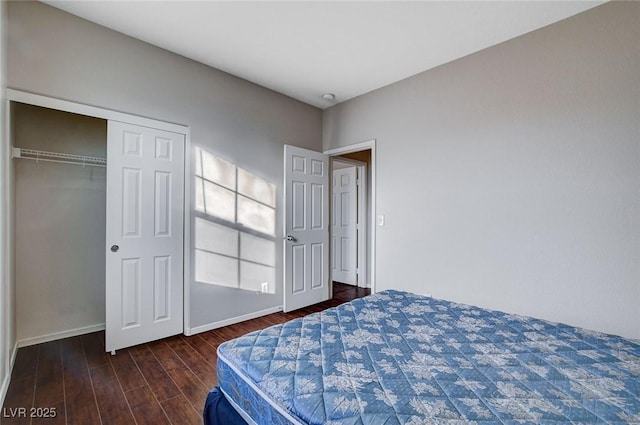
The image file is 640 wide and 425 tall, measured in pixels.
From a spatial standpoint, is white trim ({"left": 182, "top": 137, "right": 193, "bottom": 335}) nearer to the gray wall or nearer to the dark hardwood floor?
the dark hardwood floor

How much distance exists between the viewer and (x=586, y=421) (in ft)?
3.02

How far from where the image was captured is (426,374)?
118 centimetres

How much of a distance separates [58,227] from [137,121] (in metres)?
1.32

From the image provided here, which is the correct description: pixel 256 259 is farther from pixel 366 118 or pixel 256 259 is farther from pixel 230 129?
pixel 366 118

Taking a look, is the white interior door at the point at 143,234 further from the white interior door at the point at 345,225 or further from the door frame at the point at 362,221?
the door frame at the point at 362,221

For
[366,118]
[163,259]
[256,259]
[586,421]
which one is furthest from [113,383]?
[366,118]

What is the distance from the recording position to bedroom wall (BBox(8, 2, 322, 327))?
6.90ft

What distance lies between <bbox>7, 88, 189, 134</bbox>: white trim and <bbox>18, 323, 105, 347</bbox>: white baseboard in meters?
2.05

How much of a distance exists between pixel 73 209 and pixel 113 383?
1778 millimetres

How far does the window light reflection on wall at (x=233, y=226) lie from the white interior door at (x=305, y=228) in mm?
208

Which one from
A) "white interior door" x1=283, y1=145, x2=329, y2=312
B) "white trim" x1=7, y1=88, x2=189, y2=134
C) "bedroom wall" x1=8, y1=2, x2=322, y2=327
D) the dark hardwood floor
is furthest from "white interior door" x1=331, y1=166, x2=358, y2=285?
"white trim" x1=7, y1=88, x2=189, y2=134

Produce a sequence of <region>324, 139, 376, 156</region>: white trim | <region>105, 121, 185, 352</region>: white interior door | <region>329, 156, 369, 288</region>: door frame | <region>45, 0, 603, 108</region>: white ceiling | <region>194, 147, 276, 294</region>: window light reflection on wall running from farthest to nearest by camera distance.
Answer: <region>329, 156, 369, 288</region>: door frame, <region>324, 139, 376, 156</region>: white trim, <region>194, 147, 276, 294</region>: window light reflection on wall, <region>105, 121, 185, 352</region>: white interior door, <region>45, 0, 603, 108</region>: white ceiling

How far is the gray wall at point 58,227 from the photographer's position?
8.45 ft

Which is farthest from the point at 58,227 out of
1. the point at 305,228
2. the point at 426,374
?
the point at 426,374
